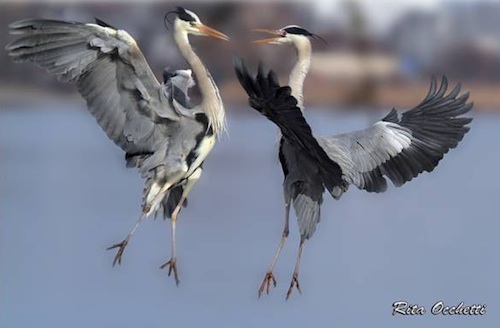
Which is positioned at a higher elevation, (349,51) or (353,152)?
(353,152)

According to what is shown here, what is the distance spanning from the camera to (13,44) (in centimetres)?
490

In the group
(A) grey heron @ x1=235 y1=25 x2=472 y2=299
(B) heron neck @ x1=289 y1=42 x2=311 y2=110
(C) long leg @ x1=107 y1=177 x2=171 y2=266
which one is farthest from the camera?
(B) heron neck @ x1=289 y1=42 x2=311 y2=110

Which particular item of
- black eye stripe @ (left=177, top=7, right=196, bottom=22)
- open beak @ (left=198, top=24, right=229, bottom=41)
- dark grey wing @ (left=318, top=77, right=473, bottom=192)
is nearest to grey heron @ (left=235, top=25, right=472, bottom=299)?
dark grey wing @ (left=318, top=77, right=473, bottom=192)

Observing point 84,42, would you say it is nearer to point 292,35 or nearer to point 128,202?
point 292,35

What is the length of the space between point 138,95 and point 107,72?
0.49 ft

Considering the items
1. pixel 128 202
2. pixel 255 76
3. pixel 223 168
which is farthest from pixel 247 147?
pixel 255 76

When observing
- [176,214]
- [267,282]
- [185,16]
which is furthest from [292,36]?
[267,282]

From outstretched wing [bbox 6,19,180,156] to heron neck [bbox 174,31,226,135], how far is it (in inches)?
5.9

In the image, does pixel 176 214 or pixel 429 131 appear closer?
pixel 176 214

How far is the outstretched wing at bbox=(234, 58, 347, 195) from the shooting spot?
14.4 feet

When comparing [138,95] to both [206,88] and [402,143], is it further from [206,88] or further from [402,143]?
[402,143]

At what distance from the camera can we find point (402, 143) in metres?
5.25

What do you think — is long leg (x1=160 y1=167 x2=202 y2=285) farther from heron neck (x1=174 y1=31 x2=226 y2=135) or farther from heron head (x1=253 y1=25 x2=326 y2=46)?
heron head (x1=253 y1=25 x2=326 y2=46)

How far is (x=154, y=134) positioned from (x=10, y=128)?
19.0ft
